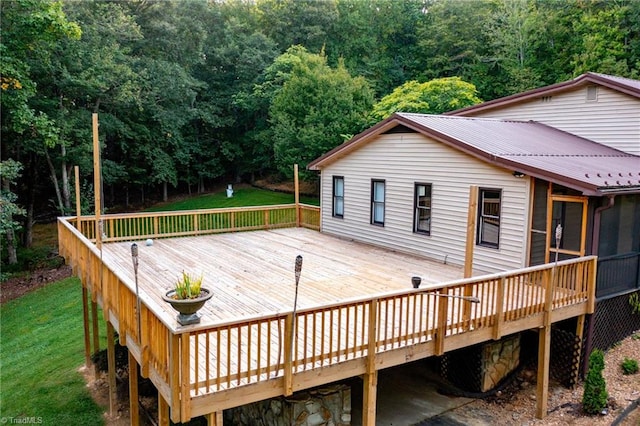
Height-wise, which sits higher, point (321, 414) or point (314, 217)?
point (314, 217)

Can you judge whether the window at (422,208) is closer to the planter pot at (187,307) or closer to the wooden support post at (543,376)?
the wooden support post at (543,376)

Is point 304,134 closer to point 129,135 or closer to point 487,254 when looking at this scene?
point 129,135

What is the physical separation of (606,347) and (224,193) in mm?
28236

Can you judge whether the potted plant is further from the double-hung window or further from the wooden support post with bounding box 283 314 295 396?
the double-hung window

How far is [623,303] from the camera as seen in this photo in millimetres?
9648

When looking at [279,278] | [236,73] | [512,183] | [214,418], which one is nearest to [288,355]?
[214,418]

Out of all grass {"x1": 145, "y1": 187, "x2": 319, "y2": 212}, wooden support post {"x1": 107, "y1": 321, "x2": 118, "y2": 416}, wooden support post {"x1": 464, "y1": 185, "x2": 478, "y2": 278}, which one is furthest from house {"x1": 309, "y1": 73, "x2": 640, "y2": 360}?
grass {"x1": 145, "y1": 187, "x2": 319, "y2": 212}

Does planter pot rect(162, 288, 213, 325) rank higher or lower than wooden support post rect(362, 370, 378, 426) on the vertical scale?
higher

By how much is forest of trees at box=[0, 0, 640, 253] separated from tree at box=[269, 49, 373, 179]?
7 centimetres

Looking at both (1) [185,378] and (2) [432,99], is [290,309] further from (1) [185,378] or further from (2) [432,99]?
(2) [432,99]

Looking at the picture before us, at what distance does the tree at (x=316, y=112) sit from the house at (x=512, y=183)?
780 cm

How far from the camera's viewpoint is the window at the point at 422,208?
1187 centimetres

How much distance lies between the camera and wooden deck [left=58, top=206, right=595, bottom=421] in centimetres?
530

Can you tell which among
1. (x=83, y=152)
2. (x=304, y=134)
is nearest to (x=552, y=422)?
(x=304, y=134)
